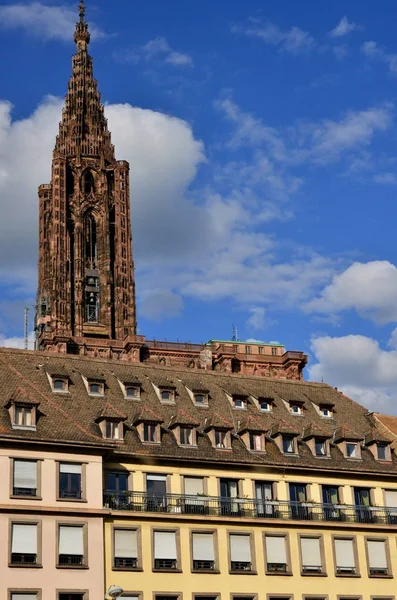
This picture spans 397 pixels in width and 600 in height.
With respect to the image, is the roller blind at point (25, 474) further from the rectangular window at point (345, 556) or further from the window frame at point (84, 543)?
the rectangular window at point (345, 556)

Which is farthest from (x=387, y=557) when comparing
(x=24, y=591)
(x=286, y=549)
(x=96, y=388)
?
(x=24, y=591)

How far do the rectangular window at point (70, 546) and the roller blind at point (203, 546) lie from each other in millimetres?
6631

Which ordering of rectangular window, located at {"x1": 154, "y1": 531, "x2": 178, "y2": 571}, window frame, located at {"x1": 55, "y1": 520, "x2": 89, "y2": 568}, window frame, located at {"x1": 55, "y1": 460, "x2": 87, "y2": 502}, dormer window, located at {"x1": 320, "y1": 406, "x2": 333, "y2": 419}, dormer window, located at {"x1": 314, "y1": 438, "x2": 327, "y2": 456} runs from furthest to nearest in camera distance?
1. dormer window, located at {"x1": 320, "y1": 406, "x2": 333, "y2": 419}
2. dormer window, located at {"x1": 314, "y1": 438, "x2": 327, "y2": 456}
3. rectangular window, located at {"x1": 154, "y1": 531, "x2": 178, "y2": 571}
4. window frame, located at {"x1": 55, "y1": 460, "x2": 87, "y2": 502}
5. window frame, located at {"x1": 55, "y1": 520, "x2": 89, "y2": 568}

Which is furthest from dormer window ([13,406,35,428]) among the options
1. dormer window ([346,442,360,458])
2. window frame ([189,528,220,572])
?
dormer window ([346,442,360,458])

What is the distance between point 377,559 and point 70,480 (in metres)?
18.6

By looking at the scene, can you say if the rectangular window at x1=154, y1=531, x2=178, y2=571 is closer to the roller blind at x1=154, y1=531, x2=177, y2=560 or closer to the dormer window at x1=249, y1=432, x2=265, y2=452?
the roller blind at x1=154, y1=531, x2=177, y2=560

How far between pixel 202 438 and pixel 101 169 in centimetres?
9316

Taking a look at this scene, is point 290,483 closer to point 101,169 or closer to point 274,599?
point 274,599

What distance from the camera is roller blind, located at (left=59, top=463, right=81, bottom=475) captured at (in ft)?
188

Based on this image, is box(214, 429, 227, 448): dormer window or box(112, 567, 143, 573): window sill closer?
box(112, 567, 143, 573): window sill

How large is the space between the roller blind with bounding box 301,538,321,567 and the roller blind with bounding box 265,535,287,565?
115 centimetres

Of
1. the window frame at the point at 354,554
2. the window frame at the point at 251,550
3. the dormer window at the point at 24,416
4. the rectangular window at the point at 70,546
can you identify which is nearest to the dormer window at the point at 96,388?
the dormer window at the point at 24,416

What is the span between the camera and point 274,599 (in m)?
60.6

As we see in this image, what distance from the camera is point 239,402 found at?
70.6 metres
